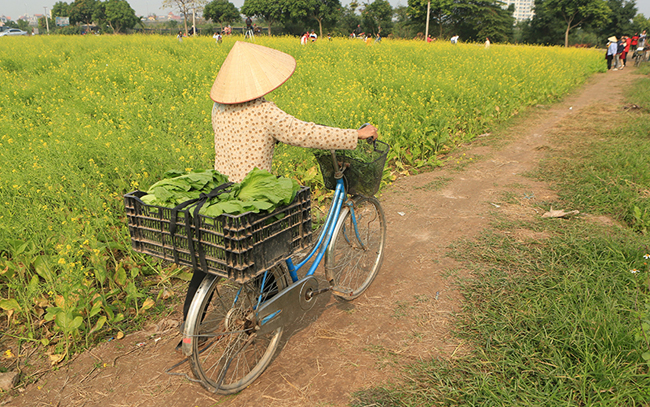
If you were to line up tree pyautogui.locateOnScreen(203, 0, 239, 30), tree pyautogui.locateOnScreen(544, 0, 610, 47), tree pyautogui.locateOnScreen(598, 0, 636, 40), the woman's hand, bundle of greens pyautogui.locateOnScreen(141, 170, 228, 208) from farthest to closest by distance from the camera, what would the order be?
tree pyautogui.locateOnScreen(203, 0, 239, 30)
tree pyautogui.locateOnScreen(598, 0, 636, 40)
tree pyautogui.locateOnScreen(544, 0, 610, 47)
the woman's hand
bundle of greens pyautogui.locateOnScreen(141, 170, 228, 208)

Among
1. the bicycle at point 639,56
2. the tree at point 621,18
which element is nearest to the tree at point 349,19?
the tree at point 621,18

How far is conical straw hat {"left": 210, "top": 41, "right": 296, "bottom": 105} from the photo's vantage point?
7.70ft

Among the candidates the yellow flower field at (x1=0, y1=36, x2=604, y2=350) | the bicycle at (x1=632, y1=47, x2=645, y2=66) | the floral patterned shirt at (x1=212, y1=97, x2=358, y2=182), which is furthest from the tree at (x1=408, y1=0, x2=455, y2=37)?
the floral patterned shirt at (x1=212, y1=97, x2=358, y2=182)

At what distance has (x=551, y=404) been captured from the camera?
2.13 m

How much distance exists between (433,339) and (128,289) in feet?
7.29

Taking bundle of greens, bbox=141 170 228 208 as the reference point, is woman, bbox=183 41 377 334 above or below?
above

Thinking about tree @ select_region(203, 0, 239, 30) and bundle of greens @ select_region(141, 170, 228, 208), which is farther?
tree @ select_region(203, 0, 239, 30)

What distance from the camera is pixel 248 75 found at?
7.78 ft

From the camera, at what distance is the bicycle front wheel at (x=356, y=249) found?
2.90 metres

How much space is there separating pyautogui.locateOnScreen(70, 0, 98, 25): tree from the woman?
105 meters

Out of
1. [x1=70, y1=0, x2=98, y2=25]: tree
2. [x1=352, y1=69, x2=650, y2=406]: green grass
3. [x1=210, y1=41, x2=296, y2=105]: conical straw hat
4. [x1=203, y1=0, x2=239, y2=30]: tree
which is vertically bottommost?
[x1=352, y1=69, x2=650, y2=406]: green grass

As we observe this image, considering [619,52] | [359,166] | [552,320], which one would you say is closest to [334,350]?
→ [359,166]

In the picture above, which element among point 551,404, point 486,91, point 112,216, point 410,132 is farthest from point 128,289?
point 486,91

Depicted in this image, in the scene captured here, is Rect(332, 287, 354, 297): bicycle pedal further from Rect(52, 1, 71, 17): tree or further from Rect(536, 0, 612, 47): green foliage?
Rect(52, 1, 71, 17): tree
